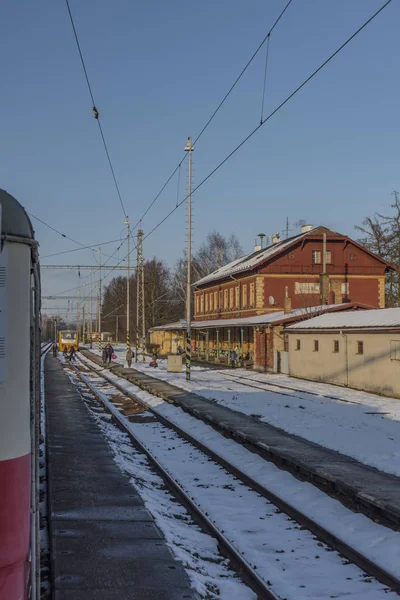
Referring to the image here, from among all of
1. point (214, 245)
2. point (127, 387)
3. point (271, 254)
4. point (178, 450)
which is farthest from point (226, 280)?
point (178, 450)

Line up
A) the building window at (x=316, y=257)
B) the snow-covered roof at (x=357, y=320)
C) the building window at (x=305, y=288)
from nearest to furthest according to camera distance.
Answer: the snow-covered roof at (x=357, y=320) → the building window at (x=305, y=288) → the building window at (x=316, y=257)

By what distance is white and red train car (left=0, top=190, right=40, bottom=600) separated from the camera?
3.74m

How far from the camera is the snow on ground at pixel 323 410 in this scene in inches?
524

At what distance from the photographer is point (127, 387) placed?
93.3ft

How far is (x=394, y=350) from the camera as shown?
2428 centimetres

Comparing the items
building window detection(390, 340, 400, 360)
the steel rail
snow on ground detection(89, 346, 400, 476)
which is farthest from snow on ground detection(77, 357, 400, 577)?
building window detection(390, 340, 400, 360)

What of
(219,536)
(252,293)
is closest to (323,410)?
(219,536)

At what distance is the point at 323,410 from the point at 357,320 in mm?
9719

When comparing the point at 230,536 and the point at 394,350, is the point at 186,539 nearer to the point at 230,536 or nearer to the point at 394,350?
the point at 230,536

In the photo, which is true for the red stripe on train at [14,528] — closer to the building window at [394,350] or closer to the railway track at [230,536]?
the railway track at [230,536]

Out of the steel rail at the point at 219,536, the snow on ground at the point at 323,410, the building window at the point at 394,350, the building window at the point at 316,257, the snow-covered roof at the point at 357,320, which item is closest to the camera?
the steel rail at the point at 219,536

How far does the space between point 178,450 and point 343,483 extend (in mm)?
4938

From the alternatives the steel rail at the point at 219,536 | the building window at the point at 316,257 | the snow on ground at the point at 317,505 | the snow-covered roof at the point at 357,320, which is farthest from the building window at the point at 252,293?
the steel rail at the point at 219,536

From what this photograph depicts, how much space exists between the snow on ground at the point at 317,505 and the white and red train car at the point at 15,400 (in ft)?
13.6
